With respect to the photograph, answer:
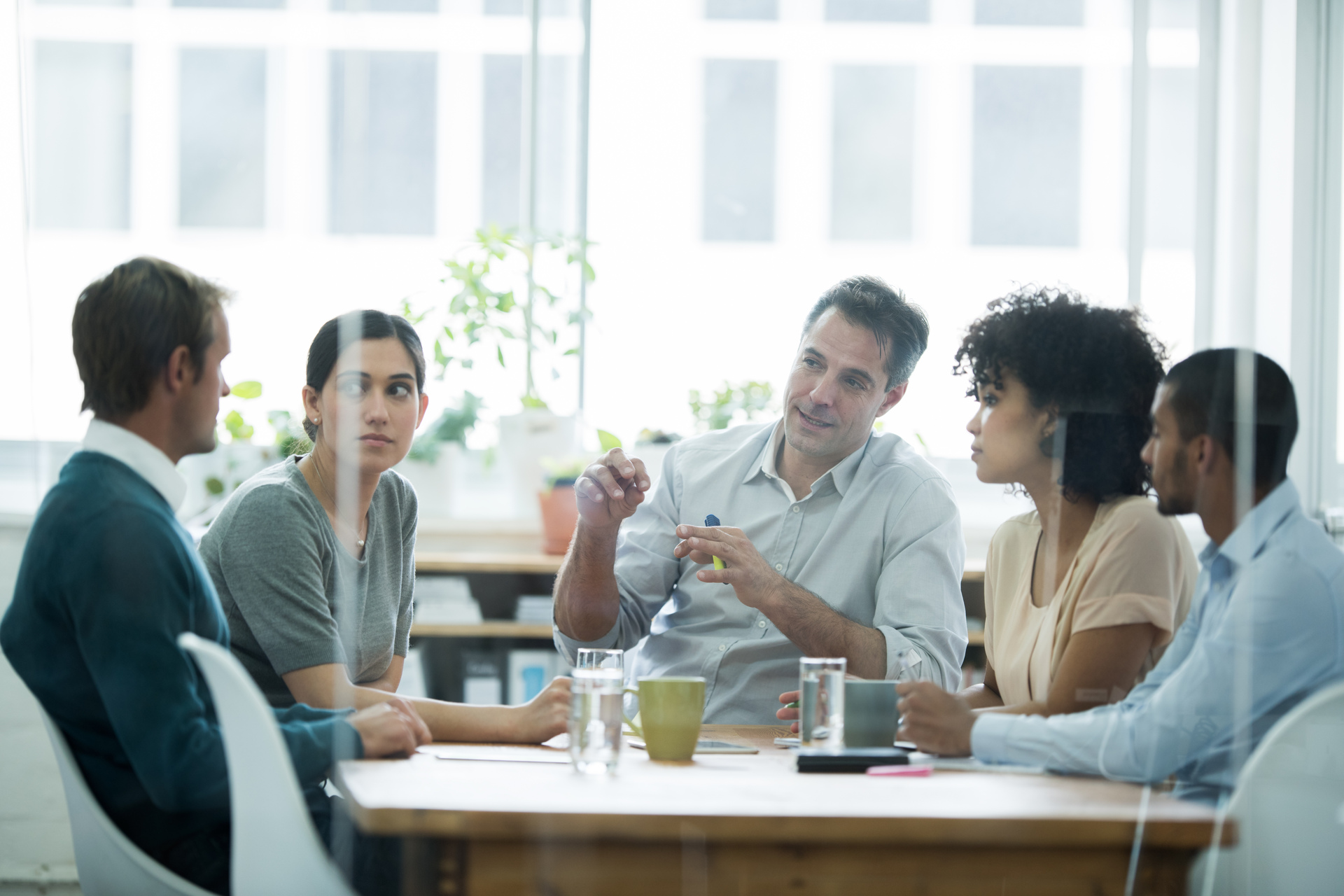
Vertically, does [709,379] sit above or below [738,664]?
above

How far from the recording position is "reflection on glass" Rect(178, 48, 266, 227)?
1799 mm

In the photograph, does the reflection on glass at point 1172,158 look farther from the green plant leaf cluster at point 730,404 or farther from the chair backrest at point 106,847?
the chair backrest at point 106,847

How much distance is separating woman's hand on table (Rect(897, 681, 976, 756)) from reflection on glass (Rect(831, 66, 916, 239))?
0.88 meters

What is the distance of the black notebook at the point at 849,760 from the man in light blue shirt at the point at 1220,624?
10 cm

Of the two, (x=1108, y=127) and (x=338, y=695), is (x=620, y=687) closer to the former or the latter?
(x=338, y=695)

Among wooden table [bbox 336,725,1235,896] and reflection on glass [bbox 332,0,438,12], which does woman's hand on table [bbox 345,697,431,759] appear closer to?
wooden table [bbox 336,725,1235,896]

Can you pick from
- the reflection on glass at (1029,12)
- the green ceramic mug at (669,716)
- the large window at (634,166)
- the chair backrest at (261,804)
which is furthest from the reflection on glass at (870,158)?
the chair backrest at (261,804)

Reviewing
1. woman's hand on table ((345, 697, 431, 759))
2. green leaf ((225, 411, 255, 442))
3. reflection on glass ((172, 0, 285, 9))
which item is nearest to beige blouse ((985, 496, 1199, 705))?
woman's hand on table ((345, 697, 431, 759))

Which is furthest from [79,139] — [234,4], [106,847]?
[106,847]

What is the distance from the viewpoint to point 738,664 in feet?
5.83

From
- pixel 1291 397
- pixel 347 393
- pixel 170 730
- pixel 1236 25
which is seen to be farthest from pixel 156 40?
pixel 1291 397

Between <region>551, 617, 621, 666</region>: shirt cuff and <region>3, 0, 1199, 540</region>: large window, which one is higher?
<region>3, 0, 1199, 540</region>: large window

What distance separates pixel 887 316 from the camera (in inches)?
71.6

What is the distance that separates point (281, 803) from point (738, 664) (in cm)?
88
